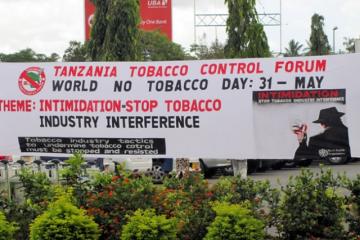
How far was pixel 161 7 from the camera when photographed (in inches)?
2500

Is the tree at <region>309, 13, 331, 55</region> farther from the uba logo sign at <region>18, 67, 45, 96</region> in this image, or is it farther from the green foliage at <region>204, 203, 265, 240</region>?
the green foliage at <region>204, 203, 265, 240</region>

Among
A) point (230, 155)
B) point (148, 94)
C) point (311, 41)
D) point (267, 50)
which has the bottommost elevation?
point (230, 155)

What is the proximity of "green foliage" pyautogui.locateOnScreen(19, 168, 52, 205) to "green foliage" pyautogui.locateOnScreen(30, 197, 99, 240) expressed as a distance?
31.8 inches

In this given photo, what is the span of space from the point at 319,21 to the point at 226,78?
48768 mm

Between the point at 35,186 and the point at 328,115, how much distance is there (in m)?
Answer: 3.33

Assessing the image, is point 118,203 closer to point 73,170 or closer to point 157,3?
point 73,170

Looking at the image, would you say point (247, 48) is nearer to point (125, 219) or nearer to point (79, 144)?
point (79, 144)

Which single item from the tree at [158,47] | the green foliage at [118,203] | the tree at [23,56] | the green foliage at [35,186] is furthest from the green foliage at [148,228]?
the tree at [23,56]

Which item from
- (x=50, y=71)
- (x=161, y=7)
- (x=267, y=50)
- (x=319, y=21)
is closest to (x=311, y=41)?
(x=319, y=21)

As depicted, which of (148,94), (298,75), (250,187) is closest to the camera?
(250,187)

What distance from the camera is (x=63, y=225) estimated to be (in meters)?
6.39

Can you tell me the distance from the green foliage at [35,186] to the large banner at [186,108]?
1.24m

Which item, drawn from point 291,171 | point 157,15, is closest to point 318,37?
point 157,15

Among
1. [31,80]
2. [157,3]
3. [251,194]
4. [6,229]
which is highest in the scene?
[157,3]
